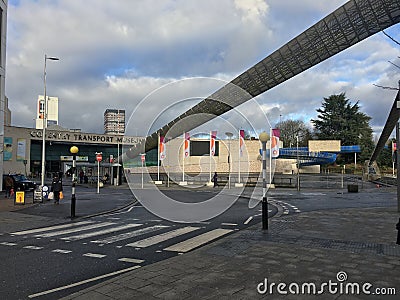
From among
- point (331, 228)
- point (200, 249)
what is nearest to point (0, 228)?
point (200, 249)

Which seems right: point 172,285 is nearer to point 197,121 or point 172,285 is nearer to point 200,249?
point 200,249

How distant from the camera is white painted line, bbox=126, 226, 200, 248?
30.8 ft

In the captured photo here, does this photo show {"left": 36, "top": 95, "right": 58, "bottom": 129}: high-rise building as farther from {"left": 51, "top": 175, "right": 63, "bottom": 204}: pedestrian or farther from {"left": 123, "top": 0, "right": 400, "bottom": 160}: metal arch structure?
{"left": 123, "top": 0, "right": 400, "bottom": 160}: metal arch structure

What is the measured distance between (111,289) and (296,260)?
3679 mm

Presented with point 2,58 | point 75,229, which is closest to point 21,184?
point 2,58

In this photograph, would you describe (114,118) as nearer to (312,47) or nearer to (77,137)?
(77,137)

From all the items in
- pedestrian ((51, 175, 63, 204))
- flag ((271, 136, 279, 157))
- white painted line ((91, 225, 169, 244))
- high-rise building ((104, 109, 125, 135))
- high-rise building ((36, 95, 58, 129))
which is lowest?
white painted line ((91, 225, 169, 244))

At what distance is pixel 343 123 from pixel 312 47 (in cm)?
8040

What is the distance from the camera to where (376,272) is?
6418mm

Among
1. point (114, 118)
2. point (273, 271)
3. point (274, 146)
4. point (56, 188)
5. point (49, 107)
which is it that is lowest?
point (273, 271)

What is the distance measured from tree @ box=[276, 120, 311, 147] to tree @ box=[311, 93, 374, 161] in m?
4.89

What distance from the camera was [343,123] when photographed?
288 ft

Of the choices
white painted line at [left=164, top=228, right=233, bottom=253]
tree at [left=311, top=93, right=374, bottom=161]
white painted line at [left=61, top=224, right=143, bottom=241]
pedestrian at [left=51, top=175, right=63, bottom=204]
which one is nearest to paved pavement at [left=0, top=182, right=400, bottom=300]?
white painted line at [left=164, top=228, right=233, bottom=253]

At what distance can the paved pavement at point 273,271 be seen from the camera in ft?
17.7
